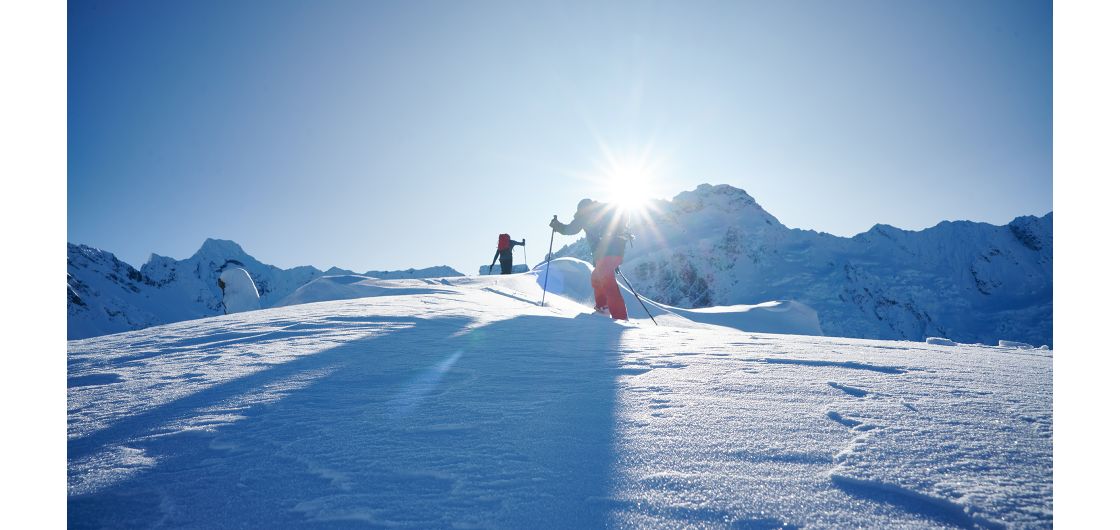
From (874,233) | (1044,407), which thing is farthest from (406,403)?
(874,233)

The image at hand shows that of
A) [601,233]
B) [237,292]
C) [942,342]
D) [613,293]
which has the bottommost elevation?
[942,342]

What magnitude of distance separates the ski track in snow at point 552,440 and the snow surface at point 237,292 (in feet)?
39.9

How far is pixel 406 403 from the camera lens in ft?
7.49

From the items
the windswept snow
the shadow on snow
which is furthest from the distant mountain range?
the shadow on snow

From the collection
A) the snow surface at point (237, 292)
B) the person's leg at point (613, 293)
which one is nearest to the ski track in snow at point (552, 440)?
the person's leg at point (613, 293)

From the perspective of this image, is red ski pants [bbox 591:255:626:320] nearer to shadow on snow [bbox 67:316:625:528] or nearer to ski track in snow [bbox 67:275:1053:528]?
ski track in snow [bbox 67:275:1053:528]

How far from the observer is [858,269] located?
135 meters

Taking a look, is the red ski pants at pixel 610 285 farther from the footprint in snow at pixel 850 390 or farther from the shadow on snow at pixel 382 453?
the footprint in snow at pixel 850 390

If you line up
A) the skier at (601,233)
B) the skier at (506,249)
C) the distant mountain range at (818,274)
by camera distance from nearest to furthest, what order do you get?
the skier at (601,233)
the skier at (506,249)
the distant mountain range at (818,274)

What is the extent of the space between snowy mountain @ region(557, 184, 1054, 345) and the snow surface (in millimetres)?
106317

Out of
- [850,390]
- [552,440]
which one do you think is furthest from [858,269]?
[552,440]

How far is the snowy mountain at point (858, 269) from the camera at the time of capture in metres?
124

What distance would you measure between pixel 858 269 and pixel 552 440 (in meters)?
159

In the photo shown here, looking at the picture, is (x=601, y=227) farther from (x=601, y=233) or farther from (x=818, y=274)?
(x=818, y=274)
